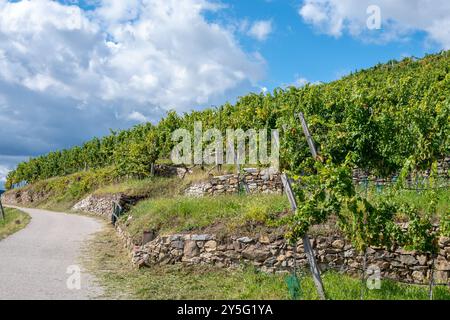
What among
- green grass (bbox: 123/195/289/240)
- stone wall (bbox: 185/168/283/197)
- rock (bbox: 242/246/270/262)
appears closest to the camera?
rock (bbox: 242/246/270/262)

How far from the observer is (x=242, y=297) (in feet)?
27.2

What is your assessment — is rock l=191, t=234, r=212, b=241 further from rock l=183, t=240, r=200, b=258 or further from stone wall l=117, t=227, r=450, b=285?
rock l=183, t=240, r=200, b=258

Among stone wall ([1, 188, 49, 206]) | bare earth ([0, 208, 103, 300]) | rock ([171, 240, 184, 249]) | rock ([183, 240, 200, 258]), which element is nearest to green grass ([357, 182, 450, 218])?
rock ([183, 240, 200, 258])

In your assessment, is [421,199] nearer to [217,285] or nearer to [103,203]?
[217,285]

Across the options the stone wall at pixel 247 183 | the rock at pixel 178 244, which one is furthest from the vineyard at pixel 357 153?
the rock at pixel 178 244

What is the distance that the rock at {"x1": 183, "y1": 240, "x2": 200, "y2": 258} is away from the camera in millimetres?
11148

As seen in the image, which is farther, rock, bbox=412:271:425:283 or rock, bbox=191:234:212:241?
rock, bbox=191:234:212:241

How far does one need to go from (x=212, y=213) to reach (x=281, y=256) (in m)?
2.72

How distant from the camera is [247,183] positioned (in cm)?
2042

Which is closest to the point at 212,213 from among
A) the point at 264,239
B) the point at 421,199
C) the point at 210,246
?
the point at 210,246

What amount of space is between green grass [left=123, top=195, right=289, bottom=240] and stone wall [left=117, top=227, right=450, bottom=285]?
0.55 m
